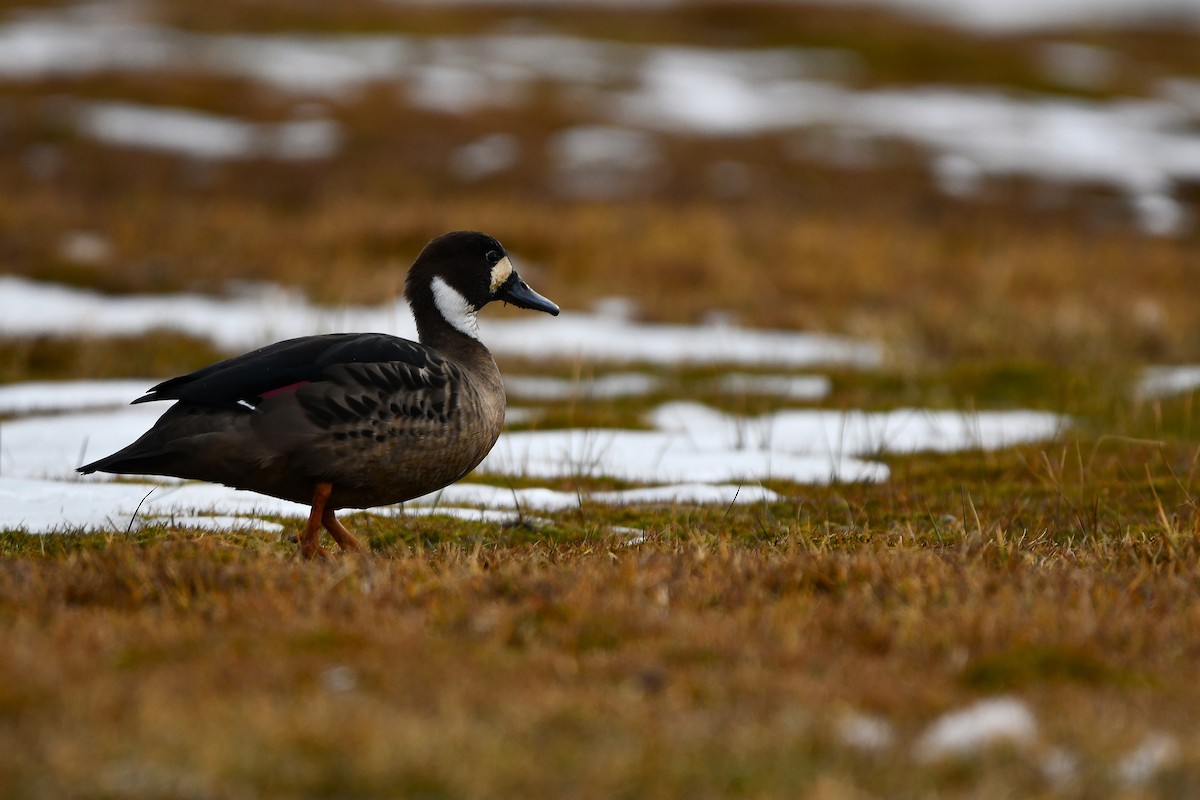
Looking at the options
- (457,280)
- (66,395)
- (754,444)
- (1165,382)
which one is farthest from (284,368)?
(1165,382)

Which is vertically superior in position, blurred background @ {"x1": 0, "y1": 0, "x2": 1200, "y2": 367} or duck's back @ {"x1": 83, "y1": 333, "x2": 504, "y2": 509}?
blurred background @ {"x1": 0, "y1": 0, "x2": 1200, "y2": 367}

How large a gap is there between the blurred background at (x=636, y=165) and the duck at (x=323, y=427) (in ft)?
26.9

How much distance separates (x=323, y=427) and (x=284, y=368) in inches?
13.7

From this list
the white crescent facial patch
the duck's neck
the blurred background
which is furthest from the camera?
the blurred background

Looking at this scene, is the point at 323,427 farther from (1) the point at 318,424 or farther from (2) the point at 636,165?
(2) the point at 636,165

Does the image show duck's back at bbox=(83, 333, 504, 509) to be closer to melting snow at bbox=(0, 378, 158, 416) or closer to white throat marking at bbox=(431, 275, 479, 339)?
white throat marking at bbox=(431, 275, 479, 339)

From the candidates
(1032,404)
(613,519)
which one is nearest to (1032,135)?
(1032,404)

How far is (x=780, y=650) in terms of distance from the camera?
4359 millimetres

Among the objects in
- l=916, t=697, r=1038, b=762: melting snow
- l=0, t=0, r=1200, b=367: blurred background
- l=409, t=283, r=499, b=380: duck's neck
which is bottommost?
l=916, t=697, r=1038, b=762: melting snow

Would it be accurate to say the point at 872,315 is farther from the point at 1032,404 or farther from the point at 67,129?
the point at 67,129

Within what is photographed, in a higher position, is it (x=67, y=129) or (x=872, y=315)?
(x=67, y=129)

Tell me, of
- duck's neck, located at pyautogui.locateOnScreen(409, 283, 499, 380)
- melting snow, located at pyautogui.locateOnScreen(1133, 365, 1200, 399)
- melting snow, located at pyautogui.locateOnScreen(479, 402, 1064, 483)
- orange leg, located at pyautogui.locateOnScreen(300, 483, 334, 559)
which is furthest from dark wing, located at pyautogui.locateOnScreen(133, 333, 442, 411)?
A: melting snow, located at pyautogui.locateOnScreen(1133, 365, 1200, 399)

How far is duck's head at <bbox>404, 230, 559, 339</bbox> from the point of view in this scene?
6.96 metres

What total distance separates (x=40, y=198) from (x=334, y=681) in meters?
20.4
